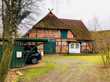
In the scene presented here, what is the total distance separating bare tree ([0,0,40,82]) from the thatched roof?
72.2 ft

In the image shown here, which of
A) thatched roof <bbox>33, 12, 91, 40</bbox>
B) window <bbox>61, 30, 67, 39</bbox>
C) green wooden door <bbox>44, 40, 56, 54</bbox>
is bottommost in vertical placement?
green wooden door <bbox>44, 40, 56, 54</bbox>

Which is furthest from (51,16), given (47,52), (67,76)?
(67,76)

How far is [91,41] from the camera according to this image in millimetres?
57875

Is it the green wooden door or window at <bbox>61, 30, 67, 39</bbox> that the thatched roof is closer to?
window at <bbox>61, 30, 67, 39</bbox>

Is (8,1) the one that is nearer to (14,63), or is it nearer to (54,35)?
(14,63)

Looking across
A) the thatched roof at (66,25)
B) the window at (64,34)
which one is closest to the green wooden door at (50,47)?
the window at (64,34)

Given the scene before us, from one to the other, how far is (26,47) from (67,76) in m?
11.8

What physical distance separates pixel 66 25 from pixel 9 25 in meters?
33.0

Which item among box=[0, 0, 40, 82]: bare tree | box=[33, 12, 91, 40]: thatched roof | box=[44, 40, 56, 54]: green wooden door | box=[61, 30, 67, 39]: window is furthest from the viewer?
box=[61, 30, 67, 39]: window

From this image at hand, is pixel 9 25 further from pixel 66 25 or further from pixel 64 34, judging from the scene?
pixel 66 25

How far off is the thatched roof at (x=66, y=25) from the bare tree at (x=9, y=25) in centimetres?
2202

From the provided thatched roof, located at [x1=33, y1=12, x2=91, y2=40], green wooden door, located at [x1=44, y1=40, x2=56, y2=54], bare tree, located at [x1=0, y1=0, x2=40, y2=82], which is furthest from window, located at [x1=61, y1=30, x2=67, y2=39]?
bare tree, located at [x1=0, y1=0, x2=40, y2=82]

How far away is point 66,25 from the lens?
5678cm

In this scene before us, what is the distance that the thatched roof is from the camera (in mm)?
54000
